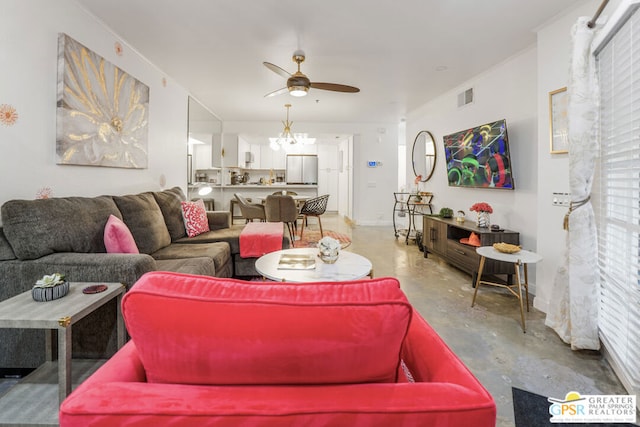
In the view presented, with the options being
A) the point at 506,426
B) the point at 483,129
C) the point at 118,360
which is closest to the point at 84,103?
the point at 118,360

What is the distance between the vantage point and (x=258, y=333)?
0.59m

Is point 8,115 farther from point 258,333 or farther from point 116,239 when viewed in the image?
point 258,333

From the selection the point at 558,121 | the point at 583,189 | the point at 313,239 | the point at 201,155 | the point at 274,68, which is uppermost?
the point at 201,155

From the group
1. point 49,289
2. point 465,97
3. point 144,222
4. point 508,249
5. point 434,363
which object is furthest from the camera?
point 465,97

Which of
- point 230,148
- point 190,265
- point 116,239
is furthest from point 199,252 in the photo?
point 230,148

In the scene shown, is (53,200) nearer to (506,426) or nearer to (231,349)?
(231,349)

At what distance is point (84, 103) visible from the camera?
8.15 ft

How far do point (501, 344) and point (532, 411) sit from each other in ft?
2.12

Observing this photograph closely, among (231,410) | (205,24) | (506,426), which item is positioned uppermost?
(205,24)

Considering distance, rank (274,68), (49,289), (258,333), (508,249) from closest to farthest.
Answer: (258,333) → (49,289) → (508,249) → (274,68)

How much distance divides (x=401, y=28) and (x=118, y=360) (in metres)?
3.23

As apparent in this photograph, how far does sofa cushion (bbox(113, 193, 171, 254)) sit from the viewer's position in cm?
252

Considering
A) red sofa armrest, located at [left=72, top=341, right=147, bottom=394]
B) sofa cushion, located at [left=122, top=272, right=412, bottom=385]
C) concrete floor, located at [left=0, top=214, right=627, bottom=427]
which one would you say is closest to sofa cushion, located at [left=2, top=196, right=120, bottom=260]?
concrete floor, located at [left=0, top=214, right=627, bottom=427]

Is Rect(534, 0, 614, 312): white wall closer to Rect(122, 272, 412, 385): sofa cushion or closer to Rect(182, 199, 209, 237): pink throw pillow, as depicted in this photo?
Rect(122, 272, 412, 385): sofa cushion
